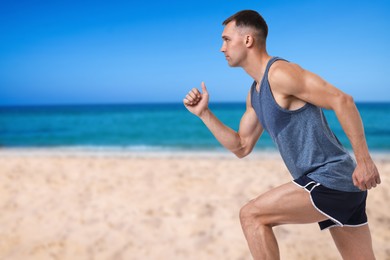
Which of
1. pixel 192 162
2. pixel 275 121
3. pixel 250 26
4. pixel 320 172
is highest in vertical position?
pixel 250 26

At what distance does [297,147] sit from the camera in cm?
250

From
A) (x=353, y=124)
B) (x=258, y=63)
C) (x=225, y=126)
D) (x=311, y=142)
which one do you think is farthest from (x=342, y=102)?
(x=225, y=126)

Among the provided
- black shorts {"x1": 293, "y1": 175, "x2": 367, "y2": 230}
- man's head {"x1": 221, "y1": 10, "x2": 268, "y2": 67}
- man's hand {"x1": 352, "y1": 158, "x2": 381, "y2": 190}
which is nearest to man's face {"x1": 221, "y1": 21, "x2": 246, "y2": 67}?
man's head {"x1": 221, "y1": 10, "x2": 268, "y2": 67}

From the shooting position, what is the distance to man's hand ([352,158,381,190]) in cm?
227

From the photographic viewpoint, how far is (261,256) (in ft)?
7.99

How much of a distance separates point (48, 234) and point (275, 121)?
12.1 feet

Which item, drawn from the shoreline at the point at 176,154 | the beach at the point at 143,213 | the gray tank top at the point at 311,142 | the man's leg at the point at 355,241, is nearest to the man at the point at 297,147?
the gray tank top at the point at 311,142

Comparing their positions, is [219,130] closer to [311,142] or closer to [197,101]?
[197,101]

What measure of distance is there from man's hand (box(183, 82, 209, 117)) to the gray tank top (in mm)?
454

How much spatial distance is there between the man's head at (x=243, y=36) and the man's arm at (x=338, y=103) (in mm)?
282

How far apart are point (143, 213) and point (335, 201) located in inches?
143

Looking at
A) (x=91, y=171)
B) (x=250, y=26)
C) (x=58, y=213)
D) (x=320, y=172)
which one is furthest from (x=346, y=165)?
(x=91, y=171)

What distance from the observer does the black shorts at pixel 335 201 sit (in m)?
2.41

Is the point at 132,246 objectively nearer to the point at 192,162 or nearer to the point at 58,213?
the point at 58,213
